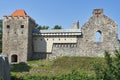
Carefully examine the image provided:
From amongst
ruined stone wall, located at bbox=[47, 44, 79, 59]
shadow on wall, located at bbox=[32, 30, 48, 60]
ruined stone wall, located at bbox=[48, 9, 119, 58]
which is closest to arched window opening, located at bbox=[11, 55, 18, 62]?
shadow on wall, located at bbox=[32, 30, 48, 60]

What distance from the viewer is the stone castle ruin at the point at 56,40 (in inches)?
2283

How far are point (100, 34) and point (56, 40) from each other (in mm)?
7946

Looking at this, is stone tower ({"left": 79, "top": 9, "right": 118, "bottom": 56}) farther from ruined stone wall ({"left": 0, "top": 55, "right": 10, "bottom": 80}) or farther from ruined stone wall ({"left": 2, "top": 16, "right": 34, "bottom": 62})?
ruined stone wall ({"left": 0, "top": 55, "right": 10, "bottom": 80})

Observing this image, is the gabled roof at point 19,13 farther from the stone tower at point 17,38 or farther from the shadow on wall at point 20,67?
the shadow on wall at point 20,67

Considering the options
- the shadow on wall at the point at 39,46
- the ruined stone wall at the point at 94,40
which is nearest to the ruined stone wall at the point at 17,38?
the shadow on wall at the point at 39,46

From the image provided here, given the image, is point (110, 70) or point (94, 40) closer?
point (110, 70)

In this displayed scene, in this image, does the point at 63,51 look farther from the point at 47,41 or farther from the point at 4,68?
the point at 4,68

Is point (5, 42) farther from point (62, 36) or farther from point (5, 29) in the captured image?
point (62, 36)

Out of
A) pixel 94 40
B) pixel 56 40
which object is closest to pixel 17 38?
pixel 56 40

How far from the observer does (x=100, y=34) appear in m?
59.6

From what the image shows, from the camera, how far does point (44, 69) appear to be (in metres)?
48.8

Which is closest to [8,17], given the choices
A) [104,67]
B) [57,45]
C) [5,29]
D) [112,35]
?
[5,29]

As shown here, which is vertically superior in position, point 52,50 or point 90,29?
point 90,29

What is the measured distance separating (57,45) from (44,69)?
1082cm
